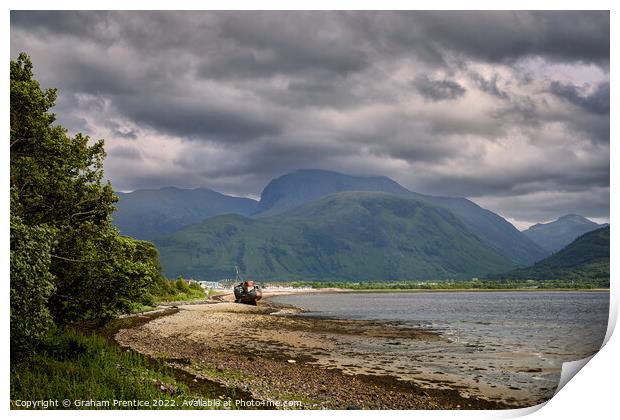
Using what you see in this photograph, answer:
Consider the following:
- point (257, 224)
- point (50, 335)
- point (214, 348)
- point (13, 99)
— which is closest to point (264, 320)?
point (214, 348)

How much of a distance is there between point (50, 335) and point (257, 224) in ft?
597

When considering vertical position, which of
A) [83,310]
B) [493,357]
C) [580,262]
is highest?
[580,262]

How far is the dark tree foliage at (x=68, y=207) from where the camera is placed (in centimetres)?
1266

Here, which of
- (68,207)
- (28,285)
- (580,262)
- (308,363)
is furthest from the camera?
(580,262)

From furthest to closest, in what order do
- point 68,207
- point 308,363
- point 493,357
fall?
point 493,357 → point 308,363 → point 68,207

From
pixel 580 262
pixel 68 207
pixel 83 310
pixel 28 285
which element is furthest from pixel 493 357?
pixel 580 262

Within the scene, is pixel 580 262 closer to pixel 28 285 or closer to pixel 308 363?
pixel 308 363

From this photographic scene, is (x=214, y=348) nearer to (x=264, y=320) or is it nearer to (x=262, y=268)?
(x=264, y=320)

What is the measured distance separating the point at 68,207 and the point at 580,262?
125903 millimetres

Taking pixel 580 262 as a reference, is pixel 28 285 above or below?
below

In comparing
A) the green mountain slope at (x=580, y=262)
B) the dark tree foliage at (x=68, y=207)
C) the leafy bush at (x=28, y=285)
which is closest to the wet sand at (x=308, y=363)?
the dark tree foliage at (x=68, y=207)

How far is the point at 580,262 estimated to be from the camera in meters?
119

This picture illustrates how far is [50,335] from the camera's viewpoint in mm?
13500

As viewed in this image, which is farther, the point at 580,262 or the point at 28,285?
the point at 580,262
